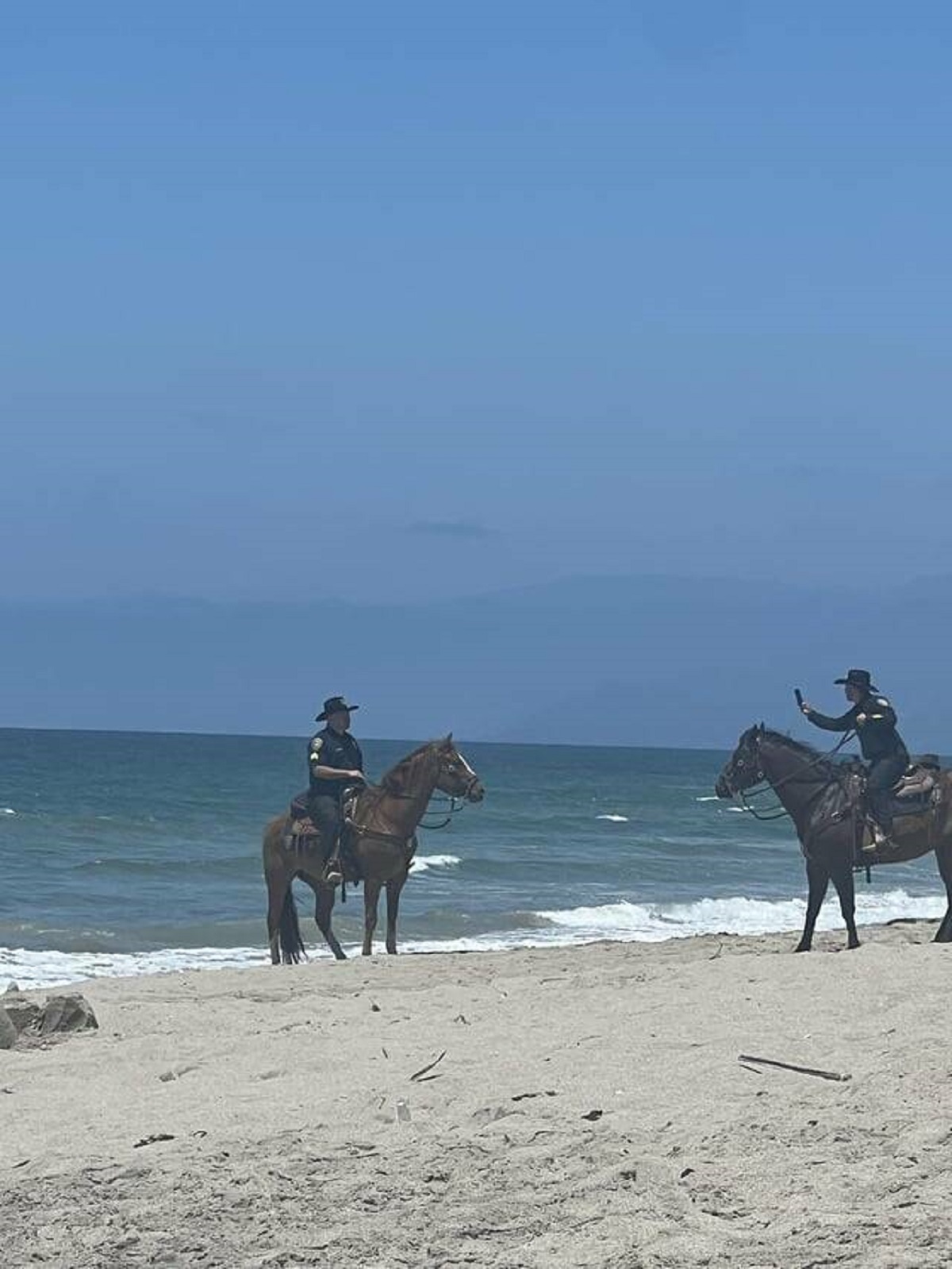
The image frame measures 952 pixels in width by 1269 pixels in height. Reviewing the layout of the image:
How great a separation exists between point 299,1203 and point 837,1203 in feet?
7.10

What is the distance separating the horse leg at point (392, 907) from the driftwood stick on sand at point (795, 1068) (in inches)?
354

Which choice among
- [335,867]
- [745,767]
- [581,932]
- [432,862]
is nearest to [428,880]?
[432,862]

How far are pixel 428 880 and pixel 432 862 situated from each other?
118 inches

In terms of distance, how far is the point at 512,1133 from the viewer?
8.31m

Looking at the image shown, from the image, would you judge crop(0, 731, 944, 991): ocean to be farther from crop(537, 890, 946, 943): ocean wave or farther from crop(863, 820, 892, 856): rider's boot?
crop(863, 820, 892, 856): rider's boot

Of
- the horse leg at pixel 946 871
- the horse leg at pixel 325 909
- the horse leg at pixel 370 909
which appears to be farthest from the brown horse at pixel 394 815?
the horse leg at pixel 946 871

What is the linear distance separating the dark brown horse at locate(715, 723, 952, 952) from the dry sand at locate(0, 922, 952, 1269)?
139 inches

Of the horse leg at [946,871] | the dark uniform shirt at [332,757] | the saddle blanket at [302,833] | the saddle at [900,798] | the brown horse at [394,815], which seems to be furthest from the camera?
the saddle blanket at [302,833]

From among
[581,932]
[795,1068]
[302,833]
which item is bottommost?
[581,932]

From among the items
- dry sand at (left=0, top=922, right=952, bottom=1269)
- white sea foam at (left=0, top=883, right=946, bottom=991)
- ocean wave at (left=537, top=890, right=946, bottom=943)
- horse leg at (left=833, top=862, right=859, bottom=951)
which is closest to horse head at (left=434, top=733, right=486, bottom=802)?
white sea foam at (left=0, top=883, right=946, bottom=991)

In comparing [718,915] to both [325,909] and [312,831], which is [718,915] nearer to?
[325,909]

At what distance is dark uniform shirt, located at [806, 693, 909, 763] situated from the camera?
16.0m

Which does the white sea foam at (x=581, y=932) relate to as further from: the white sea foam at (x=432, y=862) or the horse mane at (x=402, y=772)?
the horse mane at (x=402, y=772)

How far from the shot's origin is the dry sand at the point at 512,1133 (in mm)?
7047
